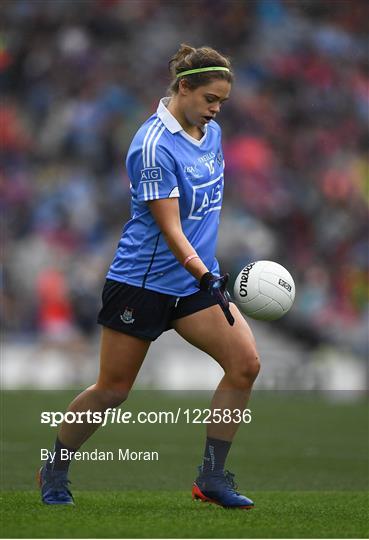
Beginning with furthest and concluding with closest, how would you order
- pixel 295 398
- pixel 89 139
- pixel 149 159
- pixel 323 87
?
pixel 323 87
pixel 89 139
pixel 295 398
pixel 149 159

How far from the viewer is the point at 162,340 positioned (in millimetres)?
15281

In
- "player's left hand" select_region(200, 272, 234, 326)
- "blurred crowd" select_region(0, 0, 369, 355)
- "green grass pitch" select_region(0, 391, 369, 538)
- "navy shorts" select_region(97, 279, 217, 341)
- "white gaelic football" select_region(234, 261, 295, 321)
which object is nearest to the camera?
"green grass pitch" select_region(0, 391, 369, 538)

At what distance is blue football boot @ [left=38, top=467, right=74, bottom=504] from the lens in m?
5.45

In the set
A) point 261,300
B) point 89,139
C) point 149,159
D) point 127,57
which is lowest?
point 261,300

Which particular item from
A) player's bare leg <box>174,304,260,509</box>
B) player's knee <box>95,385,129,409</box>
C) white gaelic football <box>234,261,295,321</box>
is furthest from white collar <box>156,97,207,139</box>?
player's knee <box>95,385,129,409</box>

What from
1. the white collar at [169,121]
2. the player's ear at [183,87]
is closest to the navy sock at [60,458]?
the white collar at [169,121]

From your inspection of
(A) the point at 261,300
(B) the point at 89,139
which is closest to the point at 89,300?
(B) the point at 89,139

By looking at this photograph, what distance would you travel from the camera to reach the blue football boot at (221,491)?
5.41 metres

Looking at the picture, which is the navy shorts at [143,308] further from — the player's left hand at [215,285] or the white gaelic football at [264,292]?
the player's left hand at [215,285]

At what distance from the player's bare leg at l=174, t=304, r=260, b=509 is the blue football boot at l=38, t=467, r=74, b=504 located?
610 millimetres

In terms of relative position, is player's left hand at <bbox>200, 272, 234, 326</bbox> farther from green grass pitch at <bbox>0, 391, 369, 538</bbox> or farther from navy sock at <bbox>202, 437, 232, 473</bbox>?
green grass pitch at <bbox>0, 391, 369, 538</bbox>

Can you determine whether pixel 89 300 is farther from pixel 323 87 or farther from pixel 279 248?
pixel 323 87

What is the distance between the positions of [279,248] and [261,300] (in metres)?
11.1

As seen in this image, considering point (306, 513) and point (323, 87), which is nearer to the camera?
point (306, 513)
